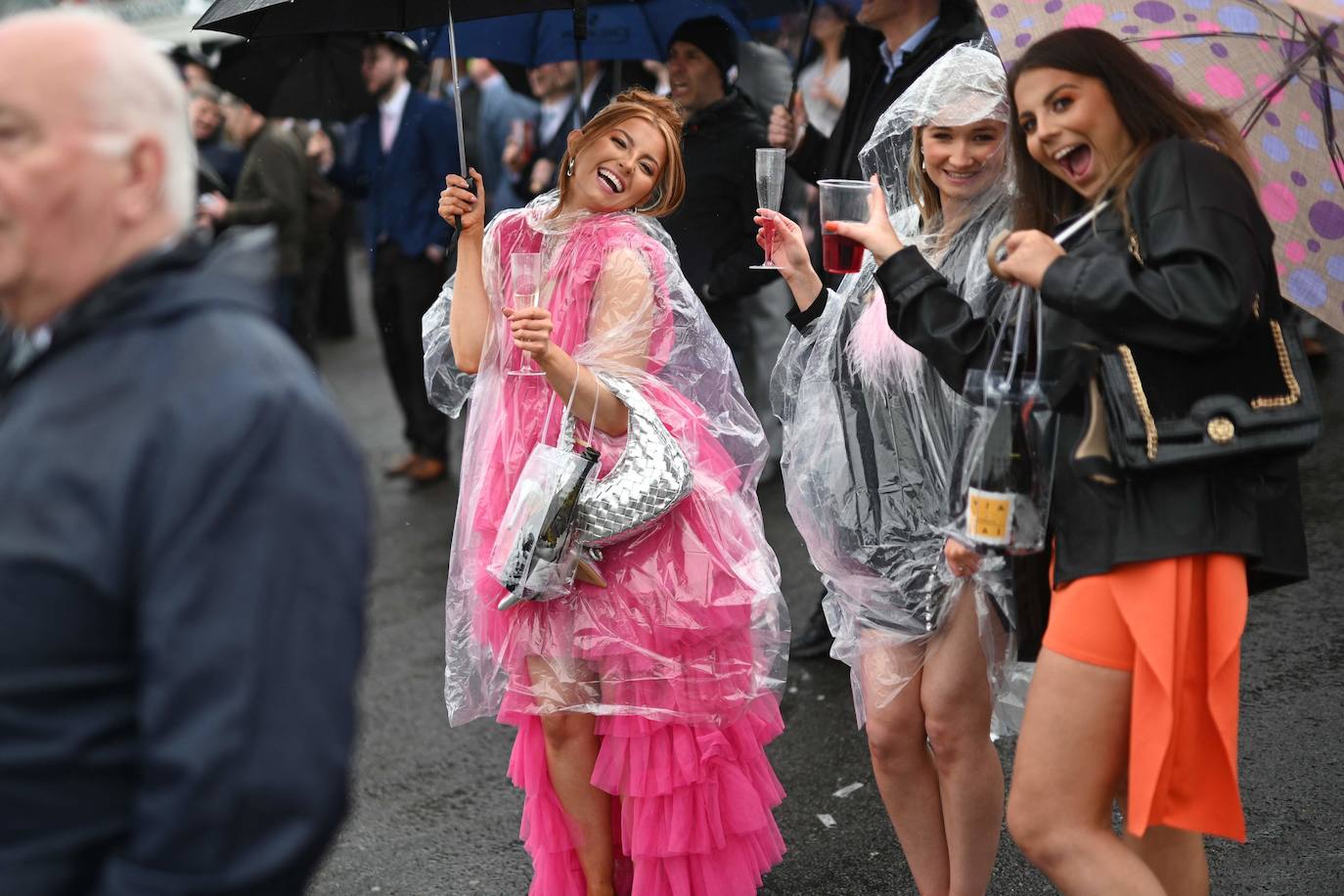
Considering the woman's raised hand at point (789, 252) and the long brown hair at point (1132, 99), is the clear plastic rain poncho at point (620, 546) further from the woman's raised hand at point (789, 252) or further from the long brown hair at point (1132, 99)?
the long brown hair at point (1132, 99)

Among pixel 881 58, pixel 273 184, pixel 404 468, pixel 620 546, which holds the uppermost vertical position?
pixel 881 58

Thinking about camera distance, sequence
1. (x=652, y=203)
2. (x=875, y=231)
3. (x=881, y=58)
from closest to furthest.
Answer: (x=875, y=231)
(x=652, y=203)
(x=881, y=58)

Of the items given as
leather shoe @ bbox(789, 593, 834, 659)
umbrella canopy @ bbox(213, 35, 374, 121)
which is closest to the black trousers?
umbrella canopy @ bbox(213, 35, 374, 121)

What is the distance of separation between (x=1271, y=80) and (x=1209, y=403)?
0.89m

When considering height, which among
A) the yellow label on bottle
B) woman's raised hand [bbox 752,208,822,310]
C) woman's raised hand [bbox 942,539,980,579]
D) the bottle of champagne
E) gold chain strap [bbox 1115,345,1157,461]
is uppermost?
gold chain strap [bbox 1115,345,1157,461]

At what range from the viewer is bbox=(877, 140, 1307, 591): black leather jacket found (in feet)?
7.68

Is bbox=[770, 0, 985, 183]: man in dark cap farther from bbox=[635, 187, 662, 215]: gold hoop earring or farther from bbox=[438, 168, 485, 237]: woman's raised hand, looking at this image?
bbox=[438, 168, 485, 237]: woman's raised hand

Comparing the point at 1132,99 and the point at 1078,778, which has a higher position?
the point at 1132,99

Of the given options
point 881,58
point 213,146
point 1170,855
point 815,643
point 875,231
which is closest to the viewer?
point 1170,855

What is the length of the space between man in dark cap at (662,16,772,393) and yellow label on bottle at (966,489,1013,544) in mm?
2807

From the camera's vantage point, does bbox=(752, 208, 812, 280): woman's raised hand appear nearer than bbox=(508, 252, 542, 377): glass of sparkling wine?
No

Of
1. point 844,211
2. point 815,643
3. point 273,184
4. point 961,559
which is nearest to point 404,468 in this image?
point 273,184

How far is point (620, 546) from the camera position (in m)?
3.31

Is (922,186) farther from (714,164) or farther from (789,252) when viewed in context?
(714,164)
